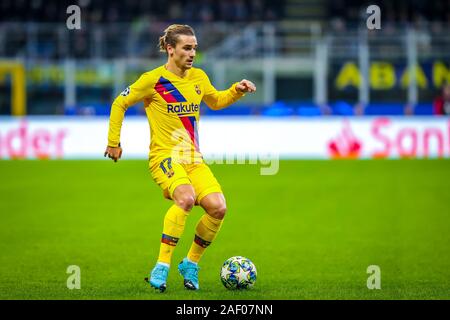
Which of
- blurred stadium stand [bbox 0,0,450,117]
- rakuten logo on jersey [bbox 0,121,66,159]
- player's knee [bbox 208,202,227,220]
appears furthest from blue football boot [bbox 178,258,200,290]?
blurred stadium stand [bbox 0,0,450,117]

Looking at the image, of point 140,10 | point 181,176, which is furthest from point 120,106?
point 140,10

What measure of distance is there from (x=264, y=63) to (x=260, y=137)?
361 cm

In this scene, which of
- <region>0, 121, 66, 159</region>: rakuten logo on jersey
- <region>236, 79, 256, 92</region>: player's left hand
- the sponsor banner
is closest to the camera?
<region>236, 79, 256, 92</region>: player's left hand

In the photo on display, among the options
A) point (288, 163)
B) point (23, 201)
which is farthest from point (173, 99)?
point (288, 163)

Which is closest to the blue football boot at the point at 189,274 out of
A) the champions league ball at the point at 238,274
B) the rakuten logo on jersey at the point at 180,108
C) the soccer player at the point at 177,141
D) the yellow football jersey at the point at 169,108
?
the soccer player at the point at 177,141

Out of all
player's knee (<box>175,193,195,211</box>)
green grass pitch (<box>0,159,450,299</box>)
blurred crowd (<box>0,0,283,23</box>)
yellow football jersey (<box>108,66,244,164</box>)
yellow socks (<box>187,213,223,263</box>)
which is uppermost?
blurred crowd (<box>0,0,283,23</box>)

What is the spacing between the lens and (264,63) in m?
24.5

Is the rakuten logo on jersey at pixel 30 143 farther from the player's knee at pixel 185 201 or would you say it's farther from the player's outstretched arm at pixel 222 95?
the player's knee at pixel 185 201

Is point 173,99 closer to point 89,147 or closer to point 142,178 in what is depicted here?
point 142,178

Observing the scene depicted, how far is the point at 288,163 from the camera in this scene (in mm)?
21031

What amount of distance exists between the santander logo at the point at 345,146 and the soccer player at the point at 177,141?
46.4ft

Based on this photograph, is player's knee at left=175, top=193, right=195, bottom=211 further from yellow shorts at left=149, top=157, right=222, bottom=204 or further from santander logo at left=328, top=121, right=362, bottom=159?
santander logo at left=328, top=121, right=362, bottom=159

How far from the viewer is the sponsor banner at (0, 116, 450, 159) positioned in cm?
2138

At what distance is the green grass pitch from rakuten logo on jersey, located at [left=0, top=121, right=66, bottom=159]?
5.99 feet
